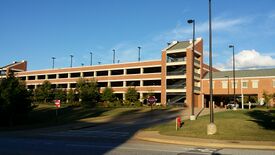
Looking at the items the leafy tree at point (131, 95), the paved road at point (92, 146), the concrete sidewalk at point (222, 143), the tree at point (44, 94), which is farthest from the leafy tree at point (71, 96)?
the concrete sidewalk at point (222, 143)

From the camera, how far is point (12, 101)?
136 ft

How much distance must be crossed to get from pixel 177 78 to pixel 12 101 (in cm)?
4189

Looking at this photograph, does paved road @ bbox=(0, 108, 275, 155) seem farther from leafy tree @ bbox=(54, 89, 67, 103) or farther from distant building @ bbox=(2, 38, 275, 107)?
leafy tree @ bbox=(54, 89, 67, 103)

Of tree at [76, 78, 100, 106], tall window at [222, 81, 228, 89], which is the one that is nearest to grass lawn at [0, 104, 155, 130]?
tree at [76, 78, 100, 106]

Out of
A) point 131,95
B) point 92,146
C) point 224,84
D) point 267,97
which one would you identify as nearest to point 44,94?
point 131,95

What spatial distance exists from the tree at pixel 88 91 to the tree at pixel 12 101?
109 feet

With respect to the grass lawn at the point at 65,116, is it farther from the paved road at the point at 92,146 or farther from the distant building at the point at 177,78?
the distant building at the point at 177,78

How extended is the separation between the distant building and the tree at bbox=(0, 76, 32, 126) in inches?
1468

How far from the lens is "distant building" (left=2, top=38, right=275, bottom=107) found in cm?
7306

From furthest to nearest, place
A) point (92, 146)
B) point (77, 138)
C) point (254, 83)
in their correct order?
point (254, 83)
point (77, 138)
point (92, 146)

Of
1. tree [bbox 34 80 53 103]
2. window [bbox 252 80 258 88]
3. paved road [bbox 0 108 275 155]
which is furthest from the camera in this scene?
tree [bbox 34 80 53 103]

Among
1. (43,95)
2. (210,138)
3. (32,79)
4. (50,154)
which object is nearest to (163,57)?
(43,95)

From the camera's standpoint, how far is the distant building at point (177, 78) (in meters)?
73.1

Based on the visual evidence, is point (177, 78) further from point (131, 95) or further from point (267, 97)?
point (267, 97)
